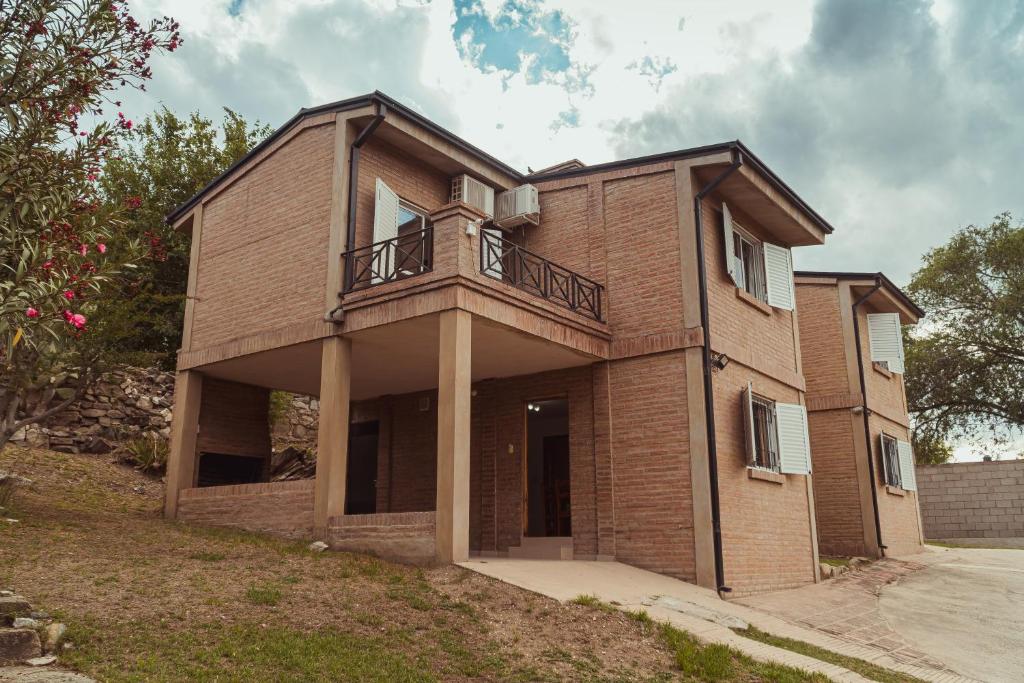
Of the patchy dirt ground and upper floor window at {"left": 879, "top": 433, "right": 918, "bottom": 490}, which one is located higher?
upper floor window at {"left": 879, "top": 433, "right": 918, "bottom": 490}

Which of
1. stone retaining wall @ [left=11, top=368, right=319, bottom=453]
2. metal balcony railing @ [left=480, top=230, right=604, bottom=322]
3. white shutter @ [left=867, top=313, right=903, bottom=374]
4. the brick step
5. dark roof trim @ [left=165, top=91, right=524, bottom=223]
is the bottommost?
the brick step

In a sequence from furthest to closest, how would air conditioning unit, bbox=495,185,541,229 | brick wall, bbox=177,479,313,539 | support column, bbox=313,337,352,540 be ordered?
air conditioning unit, bbox=495,185,541,229
brick wall, bbox=177,479,313,539
support column, bbox=313,337,352,540

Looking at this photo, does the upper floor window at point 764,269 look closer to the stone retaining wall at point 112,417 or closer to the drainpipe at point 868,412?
the drainpipe at point 868,412

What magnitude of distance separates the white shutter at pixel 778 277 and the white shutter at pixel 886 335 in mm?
5762

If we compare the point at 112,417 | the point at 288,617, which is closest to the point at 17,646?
the point at 288,617

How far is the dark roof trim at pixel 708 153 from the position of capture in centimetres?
1285

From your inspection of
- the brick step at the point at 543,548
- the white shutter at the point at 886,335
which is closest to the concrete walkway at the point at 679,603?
the brick step at the point at 543,548

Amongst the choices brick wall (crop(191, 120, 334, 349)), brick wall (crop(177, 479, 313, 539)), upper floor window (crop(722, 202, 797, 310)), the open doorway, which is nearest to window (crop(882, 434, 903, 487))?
upper floor window (crop(722, 202, 797, 310))

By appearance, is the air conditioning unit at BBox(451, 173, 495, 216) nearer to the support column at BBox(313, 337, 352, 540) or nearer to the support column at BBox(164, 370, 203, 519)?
the support column at BBox(313, 337, 352, 540)

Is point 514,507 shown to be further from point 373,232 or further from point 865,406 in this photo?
point 865,406

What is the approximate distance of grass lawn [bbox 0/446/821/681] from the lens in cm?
635

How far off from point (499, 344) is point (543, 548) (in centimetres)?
331

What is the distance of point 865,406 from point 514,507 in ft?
29.4

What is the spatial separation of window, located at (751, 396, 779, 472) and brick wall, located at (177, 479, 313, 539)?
685 cm
